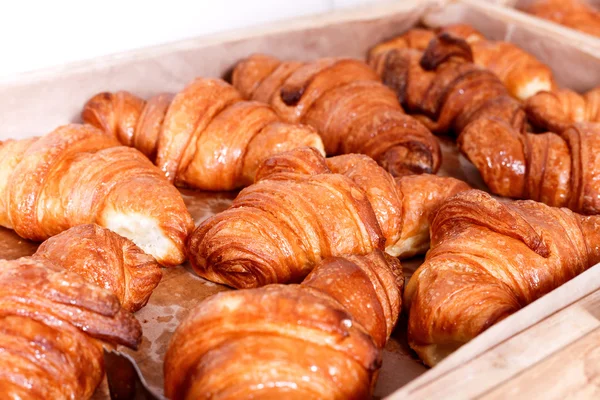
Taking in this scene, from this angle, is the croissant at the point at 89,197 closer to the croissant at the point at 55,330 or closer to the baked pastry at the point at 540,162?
the croissant at the point at 55,330

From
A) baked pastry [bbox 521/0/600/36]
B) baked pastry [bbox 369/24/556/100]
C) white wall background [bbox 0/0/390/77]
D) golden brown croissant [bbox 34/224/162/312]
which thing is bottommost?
baked pastry [bbox 521/0/600/36]

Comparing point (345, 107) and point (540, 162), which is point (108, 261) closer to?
point (345, 107)

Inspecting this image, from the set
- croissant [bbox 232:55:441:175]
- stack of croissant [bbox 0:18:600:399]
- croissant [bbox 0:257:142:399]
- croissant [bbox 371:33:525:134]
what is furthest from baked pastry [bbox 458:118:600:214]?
croissant [bbox 0:257:142:399]

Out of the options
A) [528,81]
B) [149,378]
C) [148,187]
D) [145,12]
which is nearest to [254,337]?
[149,378]

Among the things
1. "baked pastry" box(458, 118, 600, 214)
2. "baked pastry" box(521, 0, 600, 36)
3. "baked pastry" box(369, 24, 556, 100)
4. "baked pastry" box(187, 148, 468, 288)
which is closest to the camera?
"baked pastry" box(187, 148, 468, 288)

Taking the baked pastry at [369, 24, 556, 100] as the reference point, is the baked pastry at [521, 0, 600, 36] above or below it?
below

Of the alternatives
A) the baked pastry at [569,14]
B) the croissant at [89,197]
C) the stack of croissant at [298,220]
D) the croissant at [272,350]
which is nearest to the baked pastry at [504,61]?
the stack of croissant at [298,220]

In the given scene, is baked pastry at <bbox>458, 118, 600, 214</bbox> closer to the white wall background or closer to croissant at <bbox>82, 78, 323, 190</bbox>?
croissant at <bbox>82, 78, 323, 190</bbox>
